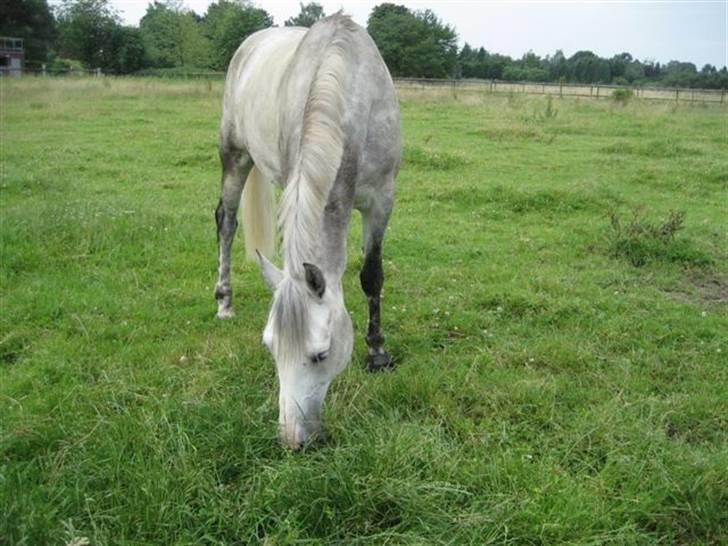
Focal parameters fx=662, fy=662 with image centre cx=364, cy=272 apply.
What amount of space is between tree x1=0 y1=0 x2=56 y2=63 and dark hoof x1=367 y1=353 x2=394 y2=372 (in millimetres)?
44462

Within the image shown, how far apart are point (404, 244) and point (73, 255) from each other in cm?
315

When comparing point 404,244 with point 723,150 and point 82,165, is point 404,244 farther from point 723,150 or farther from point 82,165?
point 723,150

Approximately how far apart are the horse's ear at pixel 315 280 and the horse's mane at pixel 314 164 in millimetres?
69

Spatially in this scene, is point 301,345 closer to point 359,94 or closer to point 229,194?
point 359,94

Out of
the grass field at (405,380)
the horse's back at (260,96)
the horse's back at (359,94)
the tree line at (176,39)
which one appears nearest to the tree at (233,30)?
the tree line at (176,39)

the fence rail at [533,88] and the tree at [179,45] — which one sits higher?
the tree at [179,45]

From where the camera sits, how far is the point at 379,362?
13.8ft

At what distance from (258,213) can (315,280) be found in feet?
8.39

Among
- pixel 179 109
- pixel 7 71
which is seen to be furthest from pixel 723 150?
pixel 7 71

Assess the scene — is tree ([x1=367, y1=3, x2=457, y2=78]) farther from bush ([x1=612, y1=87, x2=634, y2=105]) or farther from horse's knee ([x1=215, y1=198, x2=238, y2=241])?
horse's knee ([x1=215, y1=198, x2=238, y2=241])

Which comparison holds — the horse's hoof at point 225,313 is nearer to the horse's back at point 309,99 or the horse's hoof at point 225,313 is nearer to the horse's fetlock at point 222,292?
the horse's fetlock at point 222,292

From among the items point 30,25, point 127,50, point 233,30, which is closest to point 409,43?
point 233,30

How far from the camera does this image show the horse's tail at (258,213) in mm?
5301

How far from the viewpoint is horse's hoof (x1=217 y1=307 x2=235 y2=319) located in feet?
16.6
